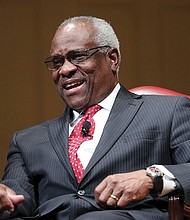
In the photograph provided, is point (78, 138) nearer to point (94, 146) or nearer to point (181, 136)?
point (94, 146)

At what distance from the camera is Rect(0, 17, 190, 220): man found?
177cm

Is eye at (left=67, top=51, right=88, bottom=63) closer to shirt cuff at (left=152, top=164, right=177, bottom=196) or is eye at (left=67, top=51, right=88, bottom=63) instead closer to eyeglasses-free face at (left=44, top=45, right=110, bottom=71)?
eyeglasses-free face at (left=44, top=45, right=110, bottom=71)

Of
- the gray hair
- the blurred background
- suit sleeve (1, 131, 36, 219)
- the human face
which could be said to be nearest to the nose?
the human face

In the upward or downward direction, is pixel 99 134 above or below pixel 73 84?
below

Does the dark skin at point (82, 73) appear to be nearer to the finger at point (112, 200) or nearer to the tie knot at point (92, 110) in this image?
the tie knot at point (92, 110)

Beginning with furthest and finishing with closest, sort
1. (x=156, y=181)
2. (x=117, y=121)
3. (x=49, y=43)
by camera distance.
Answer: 1. (x=49, y=43)
2. (x=117, y=121)
3. (x=156, y=181)

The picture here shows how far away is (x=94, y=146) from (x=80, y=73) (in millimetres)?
268

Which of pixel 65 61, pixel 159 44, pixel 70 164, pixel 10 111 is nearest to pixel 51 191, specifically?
pixel 70 164

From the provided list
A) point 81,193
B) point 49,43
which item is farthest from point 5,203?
point 49,43

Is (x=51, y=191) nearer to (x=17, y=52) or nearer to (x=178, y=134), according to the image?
(x=178, y=134)

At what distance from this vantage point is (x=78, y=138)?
2.05 m

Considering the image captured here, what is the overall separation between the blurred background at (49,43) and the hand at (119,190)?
5.85 ft

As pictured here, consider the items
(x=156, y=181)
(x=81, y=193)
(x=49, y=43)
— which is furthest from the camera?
(x=49, y=43)

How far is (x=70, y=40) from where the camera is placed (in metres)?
2.11
